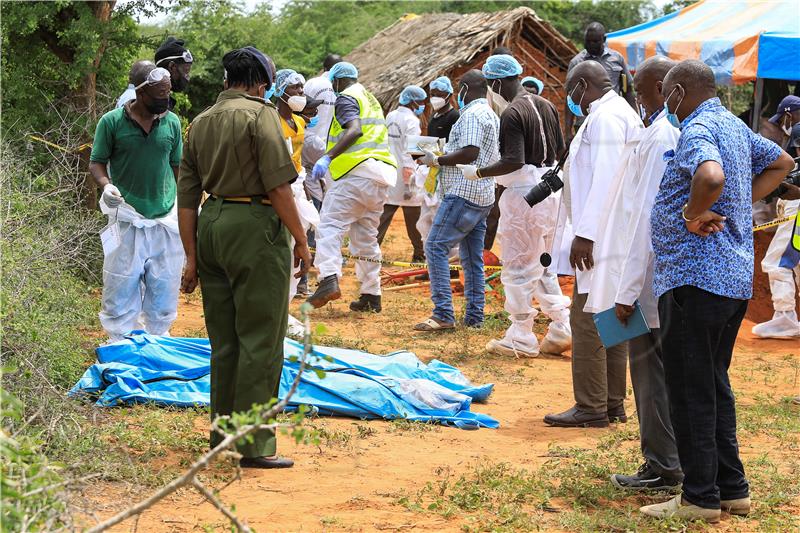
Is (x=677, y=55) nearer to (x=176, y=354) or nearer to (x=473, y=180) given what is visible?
(x=473, y=180)

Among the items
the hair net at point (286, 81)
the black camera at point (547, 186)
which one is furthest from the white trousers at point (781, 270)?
the hair net at point (286, 81)

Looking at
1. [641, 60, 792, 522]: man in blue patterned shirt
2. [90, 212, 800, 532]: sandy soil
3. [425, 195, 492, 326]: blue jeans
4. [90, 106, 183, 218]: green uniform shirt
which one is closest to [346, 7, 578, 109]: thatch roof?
[425, 195, 492, 326]: blue jeans

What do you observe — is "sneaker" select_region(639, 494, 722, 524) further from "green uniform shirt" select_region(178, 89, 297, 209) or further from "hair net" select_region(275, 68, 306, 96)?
"hair net" select_region(275, 68, 306, 96)

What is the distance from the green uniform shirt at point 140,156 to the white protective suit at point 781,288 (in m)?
5.76

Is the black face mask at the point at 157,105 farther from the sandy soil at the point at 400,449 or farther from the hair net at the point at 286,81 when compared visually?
the sandy soil at the point at 400,449

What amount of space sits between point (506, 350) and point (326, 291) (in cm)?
171

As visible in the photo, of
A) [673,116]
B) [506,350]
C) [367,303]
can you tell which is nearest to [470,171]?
[506,350]

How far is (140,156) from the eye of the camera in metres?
7.01

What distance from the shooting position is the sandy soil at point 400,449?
14.7 ft

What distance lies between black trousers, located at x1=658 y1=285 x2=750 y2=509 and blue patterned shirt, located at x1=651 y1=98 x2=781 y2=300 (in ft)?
0.25

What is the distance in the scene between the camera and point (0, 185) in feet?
21.2

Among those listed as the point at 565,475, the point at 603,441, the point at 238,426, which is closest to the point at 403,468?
the point at 565,475

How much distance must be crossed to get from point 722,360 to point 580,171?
5.94 ft

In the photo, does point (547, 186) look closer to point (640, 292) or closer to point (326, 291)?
point (640, 292)
